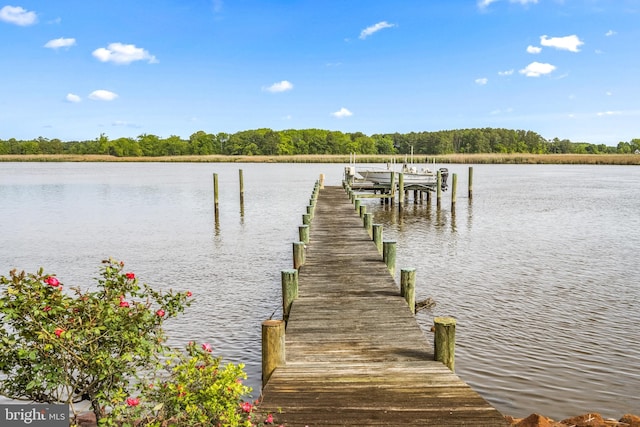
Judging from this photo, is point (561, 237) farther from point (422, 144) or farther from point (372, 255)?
point (422, 144)

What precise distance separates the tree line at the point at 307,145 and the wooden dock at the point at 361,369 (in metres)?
156

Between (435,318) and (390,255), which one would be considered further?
(390,255)

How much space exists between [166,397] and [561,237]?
945 inches

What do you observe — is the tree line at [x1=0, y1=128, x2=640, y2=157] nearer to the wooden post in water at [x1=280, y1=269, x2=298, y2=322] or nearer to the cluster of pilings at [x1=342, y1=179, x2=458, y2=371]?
the cluster of pilings at [x1=342, y1=179, x2=458, y2=371]

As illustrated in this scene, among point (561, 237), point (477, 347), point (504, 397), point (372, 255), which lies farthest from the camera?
point (561, 237)

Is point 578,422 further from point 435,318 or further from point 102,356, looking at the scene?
point 102,356

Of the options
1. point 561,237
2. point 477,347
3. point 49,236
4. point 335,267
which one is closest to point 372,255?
point 335,267

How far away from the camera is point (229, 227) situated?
2925 cm

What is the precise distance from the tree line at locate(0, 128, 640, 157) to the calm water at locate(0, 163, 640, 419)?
128 m

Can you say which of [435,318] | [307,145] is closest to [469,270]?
[435,318]

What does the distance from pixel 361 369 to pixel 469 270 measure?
1225 centimetres

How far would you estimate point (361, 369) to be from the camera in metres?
6.79

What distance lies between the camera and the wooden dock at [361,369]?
5.57 m

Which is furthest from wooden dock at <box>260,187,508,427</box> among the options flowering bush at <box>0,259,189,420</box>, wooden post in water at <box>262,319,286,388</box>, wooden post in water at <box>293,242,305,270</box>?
flowering bush at <box>0,259,189,420</box>
